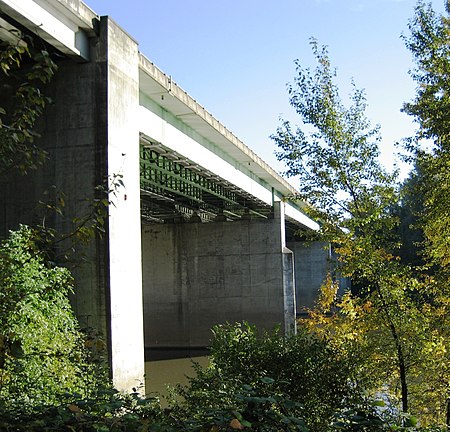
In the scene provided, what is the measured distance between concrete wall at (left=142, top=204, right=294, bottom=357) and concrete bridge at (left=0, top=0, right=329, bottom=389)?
0.06m

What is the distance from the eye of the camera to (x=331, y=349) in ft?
26.7

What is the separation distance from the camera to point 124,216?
13055 millimetres

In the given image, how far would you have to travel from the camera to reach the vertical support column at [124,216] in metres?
12.5

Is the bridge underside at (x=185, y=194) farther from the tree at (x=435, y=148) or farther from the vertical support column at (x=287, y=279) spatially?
the tree at (x=435, y=148)

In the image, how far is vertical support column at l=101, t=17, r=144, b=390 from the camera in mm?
12523

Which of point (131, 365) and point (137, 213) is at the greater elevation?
point (137, 213)

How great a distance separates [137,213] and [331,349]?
21.6 feet

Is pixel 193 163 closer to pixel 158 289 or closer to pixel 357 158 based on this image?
pixel 357 158

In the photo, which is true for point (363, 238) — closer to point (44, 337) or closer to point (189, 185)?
point (44, 337)

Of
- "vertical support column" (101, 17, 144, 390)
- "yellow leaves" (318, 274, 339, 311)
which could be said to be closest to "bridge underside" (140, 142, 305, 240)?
"vertical support column" (101, 17, 144, 390)

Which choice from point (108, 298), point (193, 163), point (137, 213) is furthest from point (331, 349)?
point (193, 163)

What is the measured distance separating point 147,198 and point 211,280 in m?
7.32

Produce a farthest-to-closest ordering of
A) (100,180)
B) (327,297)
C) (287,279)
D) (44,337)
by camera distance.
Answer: (287,279), (327,297), (100,180), (44,337)

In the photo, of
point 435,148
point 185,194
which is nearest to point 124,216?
point 435,148
